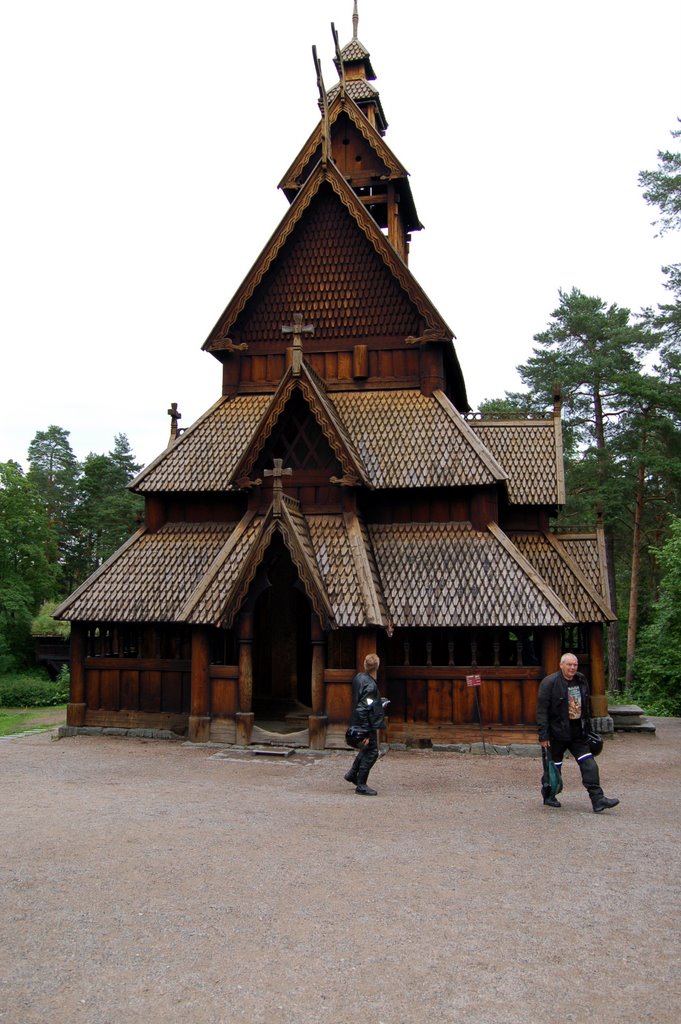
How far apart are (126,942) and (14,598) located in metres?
40.1

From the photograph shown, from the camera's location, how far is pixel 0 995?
467 cm

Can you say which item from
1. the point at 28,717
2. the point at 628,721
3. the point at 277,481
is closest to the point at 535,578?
the point at 277,481

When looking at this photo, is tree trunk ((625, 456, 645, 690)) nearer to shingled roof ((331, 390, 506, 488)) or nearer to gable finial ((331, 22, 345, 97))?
shingled roof ((331, 390, 506, 488))

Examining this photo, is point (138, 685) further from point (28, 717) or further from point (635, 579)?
point (635, 579)

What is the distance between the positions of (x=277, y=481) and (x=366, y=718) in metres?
5.51

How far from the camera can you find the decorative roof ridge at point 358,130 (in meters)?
19.8

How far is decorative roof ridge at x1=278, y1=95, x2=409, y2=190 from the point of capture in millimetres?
19812

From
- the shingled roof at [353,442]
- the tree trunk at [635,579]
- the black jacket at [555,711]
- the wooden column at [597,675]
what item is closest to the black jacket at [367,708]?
the black jacket at [555,711]

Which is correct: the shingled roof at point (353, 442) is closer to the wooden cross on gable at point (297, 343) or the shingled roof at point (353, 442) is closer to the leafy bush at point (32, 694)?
the wooden cross on gable at point (297, 343)

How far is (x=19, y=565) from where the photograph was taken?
149 feet

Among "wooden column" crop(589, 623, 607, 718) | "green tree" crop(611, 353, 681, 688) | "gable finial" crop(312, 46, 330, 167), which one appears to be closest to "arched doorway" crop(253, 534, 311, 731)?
"wooden column" crop(589, 623, 607, 718)

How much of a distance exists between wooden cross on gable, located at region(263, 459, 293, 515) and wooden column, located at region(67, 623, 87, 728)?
4.82 m

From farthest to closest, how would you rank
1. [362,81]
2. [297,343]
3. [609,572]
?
[609,572]
[362,81]
[297,343]

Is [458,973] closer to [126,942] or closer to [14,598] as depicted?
[126,942]
